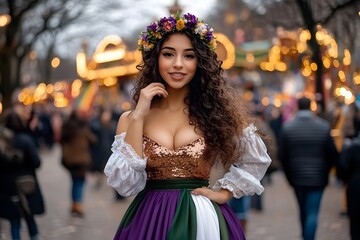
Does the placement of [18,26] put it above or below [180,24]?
above

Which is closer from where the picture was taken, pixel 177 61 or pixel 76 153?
pixel 177 61

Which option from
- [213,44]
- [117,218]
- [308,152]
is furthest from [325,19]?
[213,44]

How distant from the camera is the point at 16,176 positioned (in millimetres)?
8117

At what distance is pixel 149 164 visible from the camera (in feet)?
13.5

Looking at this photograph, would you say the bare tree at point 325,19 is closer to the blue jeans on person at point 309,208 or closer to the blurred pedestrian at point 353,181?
the blurred pedestrian at point 353,181

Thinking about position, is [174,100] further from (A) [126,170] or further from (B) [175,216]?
(B) [175,216]

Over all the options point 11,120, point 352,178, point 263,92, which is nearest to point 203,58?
point 352,178

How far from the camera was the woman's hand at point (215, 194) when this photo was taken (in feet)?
13.5

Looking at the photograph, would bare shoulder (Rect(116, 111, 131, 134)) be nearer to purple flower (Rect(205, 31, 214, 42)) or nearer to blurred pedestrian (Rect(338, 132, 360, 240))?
purple flower (Rect(205, 31, 214, 42))

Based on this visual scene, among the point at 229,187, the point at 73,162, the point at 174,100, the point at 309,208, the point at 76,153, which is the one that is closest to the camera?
the point at 229,187

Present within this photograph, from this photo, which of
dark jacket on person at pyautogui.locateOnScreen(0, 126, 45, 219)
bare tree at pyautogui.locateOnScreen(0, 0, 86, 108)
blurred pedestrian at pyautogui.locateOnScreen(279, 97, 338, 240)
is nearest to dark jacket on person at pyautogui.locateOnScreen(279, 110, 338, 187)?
blurred pedestrian at pyautogui.locateOnScreen(279, 97, 338, 240)

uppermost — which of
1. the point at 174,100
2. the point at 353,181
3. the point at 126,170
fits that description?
the point at 174,100

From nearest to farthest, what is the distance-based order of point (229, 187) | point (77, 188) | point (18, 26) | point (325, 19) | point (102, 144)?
1. point (229, 187)
2. point (325, 19)
3. point (77, 188)
4. point (102, 144)
5. point (18, 26)

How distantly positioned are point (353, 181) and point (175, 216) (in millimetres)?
3567
